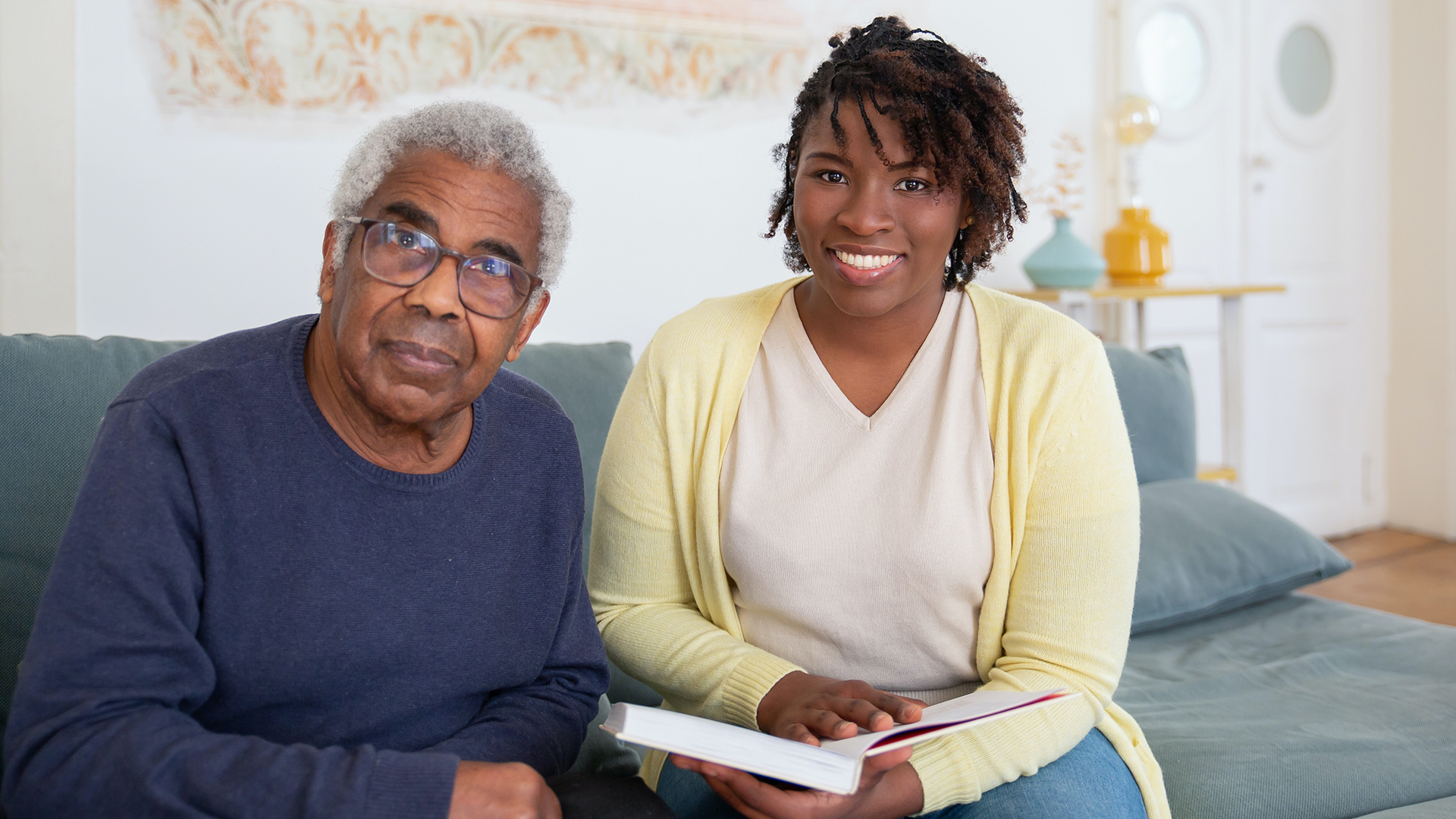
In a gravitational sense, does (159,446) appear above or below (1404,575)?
above

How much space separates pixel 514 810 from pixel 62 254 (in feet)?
5.84

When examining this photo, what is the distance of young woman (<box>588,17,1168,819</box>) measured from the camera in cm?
121

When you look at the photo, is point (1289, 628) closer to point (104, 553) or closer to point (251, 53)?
point (104, 553)

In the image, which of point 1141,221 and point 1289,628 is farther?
point 1141,221

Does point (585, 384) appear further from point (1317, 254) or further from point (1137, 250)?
point (1317, 254)

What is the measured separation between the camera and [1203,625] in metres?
2.11

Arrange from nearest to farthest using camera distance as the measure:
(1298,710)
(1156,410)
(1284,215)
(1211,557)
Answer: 1. (1298,710)
2. (1211,557)
3. (1156,410)
4. (1284,215)

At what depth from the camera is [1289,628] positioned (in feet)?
6.79

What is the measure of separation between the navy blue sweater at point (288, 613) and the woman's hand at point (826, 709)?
0.19 m

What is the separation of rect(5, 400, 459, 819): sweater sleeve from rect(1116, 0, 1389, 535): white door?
3.33 meters

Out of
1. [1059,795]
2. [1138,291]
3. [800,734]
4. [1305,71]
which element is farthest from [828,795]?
[1305,71]

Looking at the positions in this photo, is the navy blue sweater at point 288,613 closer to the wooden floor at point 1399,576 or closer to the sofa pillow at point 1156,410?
the sofa pillow at point 1156,410

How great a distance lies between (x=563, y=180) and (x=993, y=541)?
173cm

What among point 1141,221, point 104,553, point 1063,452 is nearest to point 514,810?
point 104,553
